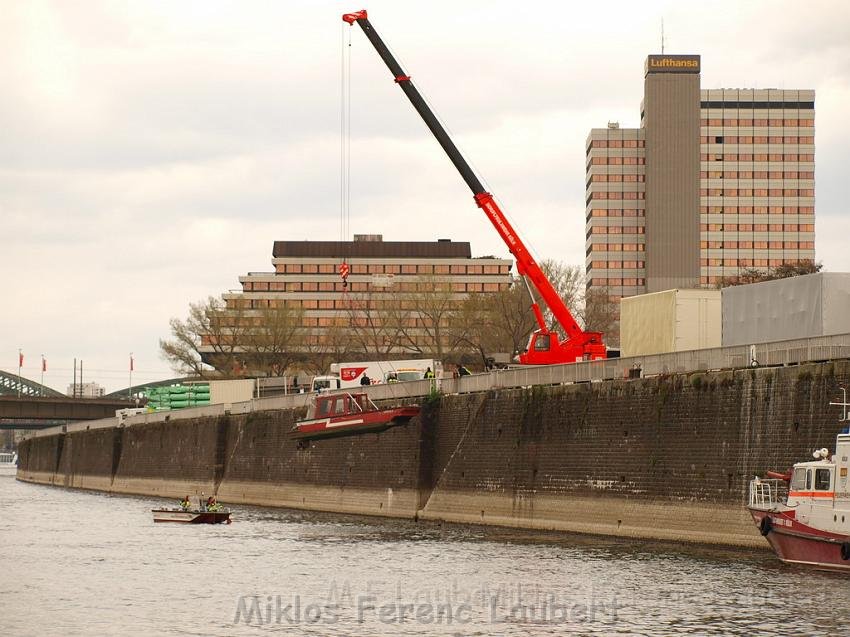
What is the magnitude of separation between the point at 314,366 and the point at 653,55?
62.6 m

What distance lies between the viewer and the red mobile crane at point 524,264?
7806 cm

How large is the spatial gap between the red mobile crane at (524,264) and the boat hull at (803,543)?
31037 millimetres

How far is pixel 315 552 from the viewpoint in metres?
57.4

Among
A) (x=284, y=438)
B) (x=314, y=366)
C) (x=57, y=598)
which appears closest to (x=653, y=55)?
(x=314, y=366)

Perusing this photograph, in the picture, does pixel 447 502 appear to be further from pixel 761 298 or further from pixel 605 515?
pixel 761 298

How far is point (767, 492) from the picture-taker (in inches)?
1960

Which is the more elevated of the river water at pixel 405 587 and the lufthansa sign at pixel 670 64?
the lufthansa sign at pixel 670 64

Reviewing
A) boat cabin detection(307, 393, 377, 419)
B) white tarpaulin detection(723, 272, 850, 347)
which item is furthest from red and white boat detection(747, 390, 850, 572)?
boat cabin detection(307, 393, 377, 419)

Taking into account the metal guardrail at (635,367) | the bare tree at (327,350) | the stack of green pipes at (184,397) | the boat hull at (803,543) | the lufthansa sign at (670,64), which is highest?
the lufthansa sign at (670,64)

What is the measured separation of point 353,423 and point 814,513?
38.1 meters

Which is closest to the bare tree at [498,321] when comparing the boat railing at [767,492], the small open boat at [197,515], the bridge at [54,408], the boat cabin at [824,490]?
the bridge at [54,408]

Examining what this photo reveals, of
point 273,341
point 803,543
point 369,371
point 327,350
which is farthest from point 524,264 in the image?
point 327,350

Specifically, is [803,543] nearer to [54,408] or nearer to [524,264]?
[524,264]

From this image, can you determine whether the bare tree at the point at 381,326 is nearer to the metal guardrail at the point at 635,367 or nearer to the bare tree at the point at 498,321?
the bare tree at the point at 498,321
